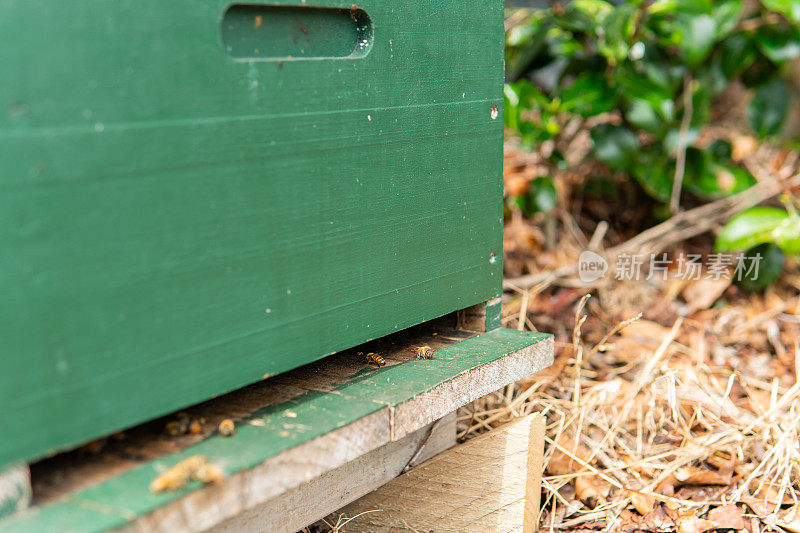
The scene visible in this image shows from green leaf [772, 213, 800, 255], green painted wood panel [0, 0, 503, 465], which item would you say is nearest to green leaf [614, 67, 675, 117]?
green leaf [772, 213, 800, 255]

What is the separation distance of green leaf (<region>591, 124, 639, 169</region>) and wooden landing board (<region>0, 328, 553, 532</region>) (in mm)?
1106

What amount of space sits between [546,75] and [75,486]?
259 centimetres

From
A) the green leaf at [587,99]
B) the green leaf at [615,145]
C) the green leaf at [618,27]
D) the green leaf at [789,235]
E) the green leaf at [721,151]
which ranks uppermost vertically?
the green leaf at [618,27]

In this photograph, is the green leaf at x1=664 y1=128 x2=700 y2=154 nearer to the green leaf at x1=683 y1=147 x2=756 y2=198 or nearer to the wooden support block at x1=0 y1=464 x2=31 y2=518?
the green leaf at x1=683 y1=147 x2=756 y2=198

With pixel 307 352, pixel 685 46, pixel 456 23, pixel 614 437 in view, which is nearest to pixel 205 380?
pixel 307 352

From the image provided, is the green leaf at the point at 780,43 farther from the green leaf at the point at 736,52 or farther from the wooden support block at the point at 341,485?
the wooden support block at the point at 341,485

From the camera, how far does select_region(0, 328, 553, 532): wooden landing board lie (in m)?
0.76

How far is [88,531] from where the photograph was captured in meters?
0.70

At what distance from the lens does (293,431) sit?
915 mm

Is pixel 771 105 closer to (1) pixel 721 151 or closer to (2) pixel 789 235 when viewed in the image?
(1) pixel 721 151

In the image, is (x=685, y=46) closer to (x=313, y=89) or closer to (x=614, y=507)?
(x=614, y=507)

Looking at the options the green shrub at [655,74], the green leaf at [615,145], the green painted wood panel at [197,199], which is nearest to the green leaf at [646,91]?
the green shrub at [655,74]

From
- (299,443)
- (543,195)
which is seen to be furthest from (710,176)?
(299,443)

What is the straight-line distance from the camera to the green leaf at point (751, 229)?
Result: 6.76 ft
